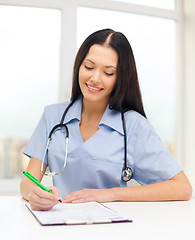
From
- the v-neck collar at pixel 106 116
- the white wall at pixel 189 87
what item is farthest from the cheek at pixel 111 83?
the white wall at pixel 189 87

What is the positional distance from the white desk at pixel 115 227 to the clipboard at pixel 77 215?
0.01 m

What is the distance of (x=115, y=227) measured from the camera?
742mm

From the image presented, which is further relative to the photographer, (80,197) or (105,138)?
(105,138)

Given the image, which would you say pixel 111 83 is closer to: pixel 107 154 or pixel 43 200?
pixel 107 154

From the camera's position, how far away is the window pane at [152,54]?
9.40ft

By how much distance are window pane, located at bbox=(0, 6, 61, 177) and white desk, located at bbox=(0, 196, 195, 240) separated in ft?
5.79

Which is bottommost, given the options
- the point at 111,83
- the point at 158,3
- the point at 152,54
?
the point at 111,83

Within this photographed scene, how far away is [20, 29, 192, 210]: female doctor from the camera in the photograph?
1406mm

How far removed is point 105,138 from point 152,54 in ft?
5.79

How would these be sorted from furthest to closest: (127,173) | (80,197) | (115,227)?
(127,173) → (80,197) → (115,227)

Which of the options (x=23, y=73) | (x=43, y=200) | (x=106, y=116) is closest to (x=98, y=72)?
(x=106, y=116)

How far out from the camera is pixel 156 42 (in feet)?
9.95

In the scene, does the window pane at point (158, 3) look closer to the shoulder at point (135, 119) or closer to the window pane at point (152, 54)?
the window pane at point (152, 54)

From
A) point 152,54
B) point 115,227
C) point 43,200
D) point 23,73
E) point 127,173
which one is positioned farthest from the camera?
point 152,54
